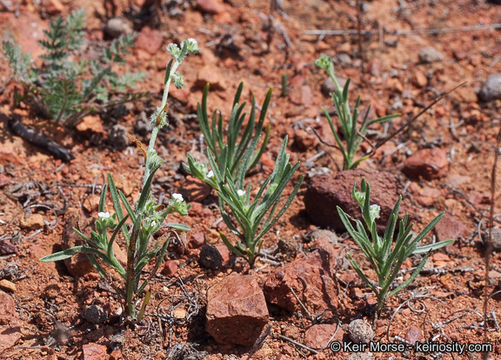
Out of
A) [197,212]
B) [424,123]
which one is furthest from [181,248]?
[424,123]

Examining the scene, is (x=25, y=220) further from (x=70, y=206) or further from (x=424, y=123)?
(x=424, y=123)

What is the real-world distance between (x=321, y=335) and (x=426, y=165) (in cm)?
174

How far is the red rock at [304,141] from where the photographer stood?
386cm

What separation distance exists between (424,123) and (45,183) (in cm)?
292

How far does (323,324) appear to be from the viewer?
8.88 ft

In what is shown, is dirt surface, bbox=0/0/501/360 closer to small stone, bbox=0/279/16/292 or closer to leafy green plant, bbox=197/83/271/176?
small stone, bbox=0/279/16/292

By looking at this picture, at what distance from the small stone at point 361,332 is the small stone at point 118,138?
1971 mm

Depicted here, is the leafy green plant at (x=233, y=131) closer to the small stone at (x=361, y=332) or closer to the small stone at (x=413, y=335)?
the small stone at (x=361, y=332)

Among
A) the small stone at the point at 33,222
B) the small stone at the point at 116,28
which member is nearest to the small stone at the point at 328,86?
the small stone at the point at 116,28

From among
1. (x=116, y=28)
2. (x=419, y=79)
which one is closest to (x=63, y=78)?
(x=116, y=28)

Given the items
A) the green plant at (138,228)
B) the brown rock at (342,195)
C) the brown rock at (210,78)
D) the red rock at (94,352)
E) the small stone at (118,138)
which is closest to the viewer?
the green plant at (138,228)

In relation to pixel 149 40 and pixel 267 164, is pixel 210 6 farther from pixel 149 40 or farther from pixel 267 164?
pixel 267 164

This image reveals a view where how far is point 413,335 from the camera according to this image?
8.82 ft

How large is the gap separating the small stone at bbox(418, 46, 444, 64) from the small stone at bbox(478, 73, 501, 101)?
1.60ft
